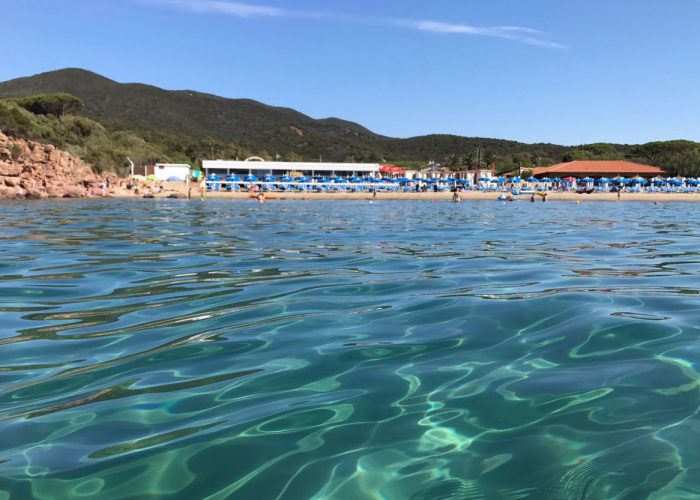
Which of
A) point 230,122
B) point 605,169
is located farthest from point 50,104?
point 605,169

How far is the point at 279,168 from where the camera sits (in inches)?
2483

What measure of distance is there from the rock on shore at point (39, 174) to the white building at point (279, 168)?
946 inches

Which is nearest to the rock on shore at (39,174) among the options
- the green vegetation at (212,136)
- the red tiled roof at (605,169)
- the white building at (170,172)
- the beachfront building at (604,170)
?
the green vegetation at (212,136)

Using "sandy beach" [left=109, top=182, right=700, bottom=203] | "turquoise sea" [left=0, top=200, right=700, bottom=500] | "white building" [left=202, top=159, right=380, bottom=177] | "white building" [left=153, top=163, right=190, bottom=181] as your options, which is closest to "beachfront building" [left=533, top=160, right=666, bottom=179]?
"sandy beach" [left=109, top=182, right=700, bottom=203]

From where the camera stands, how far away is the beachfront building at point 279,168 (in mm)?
61250

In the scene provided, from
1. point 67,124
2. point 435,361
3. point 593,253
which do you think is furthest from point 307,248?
point 67,124

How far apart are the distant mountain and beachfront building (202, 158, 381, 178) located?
30.4 m

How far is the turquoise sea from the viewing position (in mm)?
1668

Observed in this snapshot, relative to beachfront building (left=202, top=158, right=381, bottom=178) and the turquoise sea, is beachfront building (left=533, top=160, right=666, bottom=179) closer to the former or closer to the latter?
beachfront building (left=202, top=158, right=381, bottom=178)

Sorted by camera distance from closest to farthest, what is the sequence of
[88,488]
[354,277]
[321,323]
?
[88,488] → [321,323] → [354,277]

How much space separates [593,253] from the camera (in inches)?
279

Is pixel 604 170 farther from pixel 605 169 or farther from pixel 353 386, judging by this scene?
pixel 353 386

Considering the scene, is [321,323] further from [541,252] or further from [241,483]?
[541,252]

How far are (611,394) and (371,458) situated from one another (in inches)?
43.5
